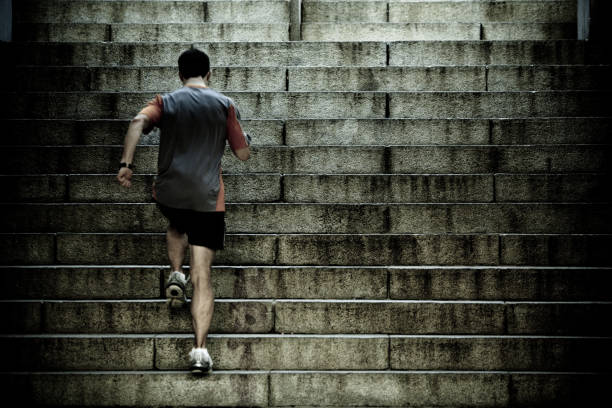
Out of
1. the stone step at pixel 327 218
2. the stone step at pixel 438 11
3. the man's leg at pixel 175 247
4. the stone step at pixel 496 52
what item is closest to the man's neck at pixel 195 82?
the man's leg at pixel 175 247

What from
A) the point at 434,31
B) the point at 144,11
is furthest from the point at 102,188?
the point at 434,31

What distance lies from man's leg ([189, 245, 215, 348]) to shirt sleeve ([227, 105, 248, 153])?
70 cm

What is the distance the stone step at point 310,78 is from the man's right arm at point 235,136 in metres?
2.45

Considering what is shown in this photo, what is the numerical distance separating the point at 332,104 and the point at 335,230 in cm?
159

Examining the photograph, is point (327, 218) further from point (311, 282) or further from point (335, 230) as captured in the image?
point (311, 282)

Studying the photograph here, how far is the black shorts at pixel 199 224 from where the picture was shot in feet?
13.8

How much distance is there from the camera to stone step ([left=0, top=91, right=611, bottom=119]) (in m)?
6.26

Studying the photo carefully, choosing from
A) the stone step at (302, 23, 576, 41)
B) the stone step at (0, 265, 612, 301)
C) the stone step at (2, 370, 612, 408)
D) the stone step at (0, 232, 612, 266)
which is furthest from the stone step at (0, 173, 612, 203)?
the stone step at (302, 23, 576, 41)

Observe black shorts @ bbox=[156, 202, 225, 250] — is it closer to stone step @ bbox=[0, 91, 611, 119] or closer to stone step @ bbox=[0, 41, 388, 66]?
stone step @ bbox=[0, 91, 611, 119]

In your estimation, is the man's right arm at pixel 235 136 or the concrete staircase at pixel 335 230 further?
the concrete staircase at pixel 335 230

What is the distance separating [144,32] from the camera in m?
7.52

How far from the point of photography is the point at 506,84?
6.53m

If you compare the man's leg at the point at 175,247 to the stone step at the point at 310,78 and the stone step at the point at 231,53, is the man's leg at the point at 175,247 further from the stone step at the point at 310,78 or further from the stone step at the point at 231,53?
the stone step at the point at 231,53

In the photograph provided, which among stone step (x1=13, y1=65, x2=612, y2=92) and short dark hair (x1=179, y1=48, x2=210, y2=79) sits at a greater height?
stone step (x1=13, y1=65, x2=612, y2=92)
